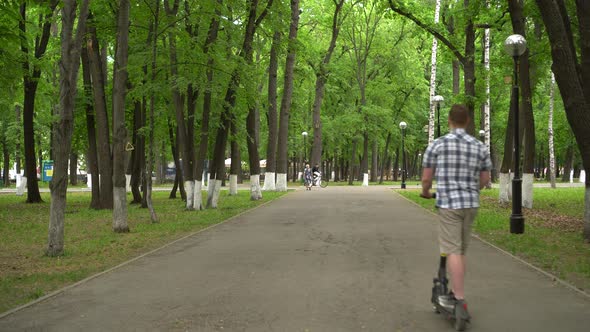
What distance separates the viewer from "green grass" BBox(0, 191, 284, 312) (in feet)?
26.0

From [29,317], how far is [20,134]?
4404 cm

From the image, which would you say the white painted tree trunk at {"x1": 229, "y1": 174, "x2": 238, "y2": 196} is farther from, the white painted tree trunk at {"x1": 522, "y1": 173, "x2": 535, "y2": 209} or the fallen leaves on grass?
the fallen leaves on grass

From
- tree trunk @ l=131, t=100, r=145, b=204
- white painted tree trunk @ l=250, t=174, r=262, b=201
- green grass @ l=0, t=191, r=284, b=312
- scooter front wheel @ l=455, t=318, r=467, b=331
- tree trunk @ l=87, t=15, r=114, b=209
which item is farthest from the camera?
white painted tree trunk @ l=250, t=174, r=262, b=201

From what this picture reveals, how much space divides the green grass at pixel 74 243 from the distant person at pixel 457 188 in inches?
175

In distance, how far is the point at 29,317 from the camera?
19.2 ft

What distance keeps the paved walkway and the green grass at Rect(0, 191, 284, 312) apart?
60cm

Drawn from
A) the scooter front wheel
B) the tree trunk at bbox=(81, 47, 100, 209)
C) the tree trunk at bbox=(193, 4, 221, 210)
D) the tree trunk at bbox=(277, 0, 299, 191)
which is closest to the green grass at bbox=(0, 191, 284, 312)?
the tree trunk at bbox=(193, 4, 221, 210)

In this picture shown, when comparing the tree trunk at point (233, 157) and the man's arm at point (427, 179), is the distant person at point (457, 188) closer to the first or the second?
the man's arm at point (427, 179)

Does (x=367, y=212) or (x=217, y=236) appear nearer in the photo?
(x=217, y=236)

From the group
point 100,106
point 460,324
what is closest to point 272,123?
point 100,106

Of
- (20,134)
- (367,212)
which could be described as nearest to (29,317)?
(367,212)

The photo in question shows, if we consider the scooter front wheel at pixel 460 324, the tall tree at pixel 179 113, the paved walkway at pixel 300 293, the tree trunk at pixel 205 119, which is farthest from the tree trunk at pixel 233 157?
the scooter front wheel at pixel 460 324

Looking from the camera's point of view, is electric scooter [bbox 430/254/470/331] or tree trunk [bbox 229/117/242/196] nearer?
electric scooter [bbox 430/254/470/331]

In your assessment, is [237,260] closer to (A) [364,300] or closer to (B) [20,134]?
(A) [364,300]
